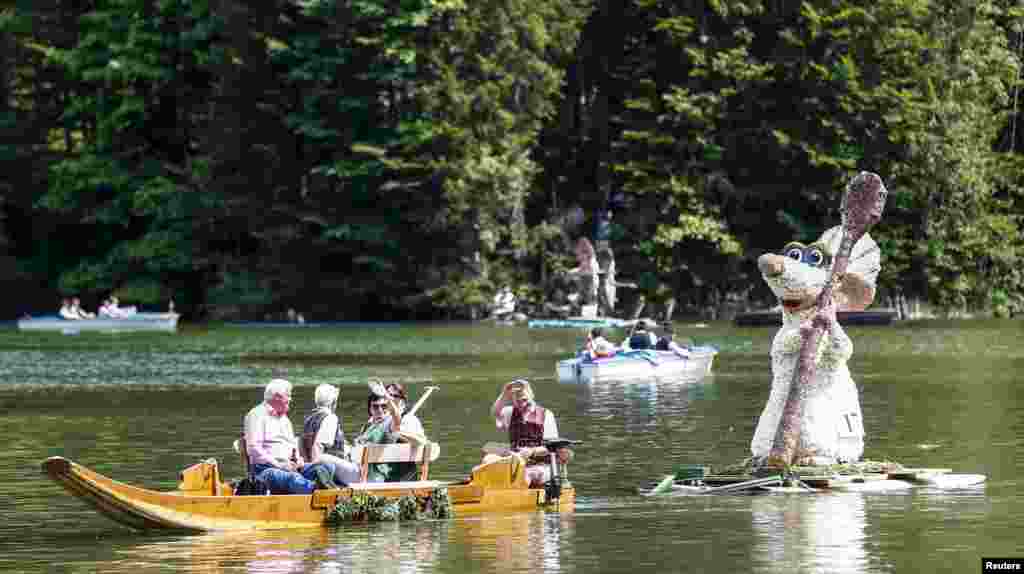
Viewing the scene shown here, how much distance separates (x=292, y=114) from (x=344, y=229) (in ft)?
18.2

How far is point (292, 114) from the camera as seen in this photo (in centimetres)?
9531

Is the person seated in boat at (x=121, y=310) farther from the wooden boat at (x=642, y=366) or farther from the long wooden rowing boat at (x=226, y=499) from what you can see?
the long wooden rowing boat at (x=226, y=499)

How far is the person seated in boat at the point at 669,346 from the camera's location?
181 ft

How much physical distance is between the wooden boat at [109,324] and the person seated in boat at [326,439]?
6534 centimetres

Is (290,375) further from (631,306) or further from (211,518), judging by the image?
(631,306)

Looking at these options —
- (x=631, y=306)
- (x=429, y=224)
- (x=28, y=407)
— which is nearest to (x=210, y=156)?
(x=429, y=224)

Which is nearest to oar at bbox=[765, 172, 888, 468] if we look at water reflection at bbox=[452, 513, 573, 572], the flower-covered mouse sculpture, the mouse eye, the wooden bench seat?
the flower-covered mouse sculpture

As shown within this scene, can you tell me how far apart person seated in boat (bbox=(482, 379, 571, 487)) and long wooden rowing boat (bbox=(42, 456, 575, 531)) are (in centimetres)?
47

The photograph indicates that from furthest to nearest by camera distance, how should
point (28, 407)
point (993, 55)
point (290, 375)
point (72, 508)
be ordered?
point (993, 55) < point (290, 375) < point (28, 407) < point (72, 508)

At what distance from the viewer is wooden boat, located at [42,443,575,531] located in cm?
2334

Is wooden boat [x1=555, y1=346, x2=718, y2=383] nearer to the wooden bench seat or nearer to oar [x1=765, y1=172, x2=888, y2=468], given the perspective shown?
oar [x1=765, y1=172, x2=888, y2=468]

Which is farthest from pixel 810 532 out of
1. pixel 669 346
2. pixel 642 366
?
pixel 669 346

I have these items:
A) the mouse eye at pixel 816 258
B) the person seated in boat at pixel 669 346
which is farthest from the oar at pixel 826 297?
the person seated in boat at pixel 669 346

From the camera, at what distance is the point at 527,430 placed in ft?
88.1
